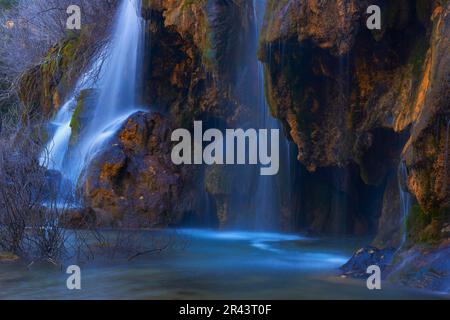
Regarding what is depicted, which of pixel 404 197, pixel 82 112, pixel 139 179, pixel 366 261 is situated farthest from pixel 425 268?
pixel 82 112

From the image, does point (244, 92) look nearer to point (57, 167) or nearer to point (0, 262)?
point (57, 167)

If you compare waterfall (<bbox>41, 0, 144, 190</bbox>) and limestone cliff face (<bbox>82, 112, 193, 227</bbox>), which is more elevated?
waterfall (<bbox>41, 0, 144, 190</bbox>)

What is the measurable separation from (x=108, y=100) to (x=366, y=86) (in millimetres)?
7855

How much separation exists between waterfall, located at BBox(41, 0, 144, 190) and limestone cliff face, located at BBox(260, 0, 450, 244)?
5713 mm

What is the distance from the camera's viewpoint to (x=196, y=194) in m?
15.2

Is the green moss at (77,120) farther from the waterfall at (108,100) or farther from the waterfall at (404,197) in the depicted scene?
the waterfall at (404,197)

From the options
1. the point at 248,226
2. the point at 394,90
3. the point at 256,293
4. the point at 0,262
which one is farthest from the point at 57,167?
the point at 256,293

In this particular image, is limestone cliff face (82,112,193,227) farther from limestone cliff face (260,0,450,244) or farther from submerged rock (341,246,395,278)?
submerged rock (341,246,395,278)

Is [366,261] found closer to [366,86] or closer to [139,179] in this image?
[366,86]

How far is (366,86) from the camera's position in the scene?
10211 mm

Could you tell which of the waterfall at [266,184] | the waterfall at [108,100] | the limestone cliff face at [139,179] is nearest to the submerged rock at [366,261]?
the waterfall at [266,184]

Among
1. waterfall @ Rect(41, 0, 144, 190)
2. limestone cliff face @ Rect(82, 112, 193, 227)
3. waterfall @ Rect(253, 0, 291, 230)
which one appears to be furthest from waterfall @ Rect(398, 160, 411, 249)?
waterfall @ Rect(41, 0, 144, 190)

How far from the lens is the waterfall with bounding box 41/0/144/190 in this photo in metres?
15.2

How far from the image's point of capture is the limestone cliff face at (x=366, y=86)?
7.25m
